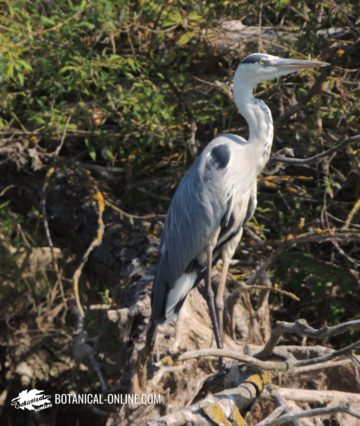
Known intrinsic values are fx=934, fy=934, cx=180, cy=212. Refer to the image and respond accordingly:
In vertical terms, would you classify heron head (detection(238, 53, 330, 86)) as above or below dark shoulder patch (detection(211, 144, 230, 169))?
above

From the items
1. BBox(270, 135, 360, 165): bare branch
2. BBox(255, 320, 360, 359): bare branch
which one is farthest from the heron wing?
BBox(255, 320, 360, 359): bare branch

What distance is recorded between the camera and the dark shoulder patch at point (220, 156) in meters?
4.27

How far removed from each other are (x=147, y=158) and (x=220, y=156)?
69 cm

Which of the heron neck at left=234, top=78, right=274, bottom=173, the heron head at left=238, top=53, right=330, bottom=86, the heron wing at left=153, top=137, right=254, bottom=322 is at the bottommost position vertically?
the heron wing at left=153, top=137, right=254, bottom=322

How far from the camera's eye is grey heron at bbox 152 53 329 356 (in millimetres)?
4250

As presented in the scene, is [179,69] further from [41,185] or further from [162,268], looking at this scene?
[162,268]

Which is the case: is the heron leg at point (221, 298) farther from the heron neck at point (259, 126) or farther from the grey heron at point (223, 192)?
the heron neck at point (259, 126)

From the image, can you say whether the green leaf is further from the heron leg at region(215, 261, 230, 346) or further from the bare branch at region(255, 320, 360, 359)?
the bare branch at region(255, 320, 360, 359)

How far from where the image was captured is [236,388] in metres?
3.19

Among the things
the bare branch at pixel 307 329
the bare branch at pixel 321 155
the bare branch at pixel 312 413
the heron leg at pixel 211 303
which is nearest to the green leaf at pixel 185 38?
the bare branch at pixel 321 155

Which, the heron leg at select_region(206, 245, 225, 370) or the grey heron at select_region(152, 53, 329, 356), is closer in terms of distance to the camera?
the heron leg at select_region(206, 245, 225, 370)

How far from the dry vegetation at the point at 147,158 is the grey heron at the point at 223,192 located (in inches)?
5.3

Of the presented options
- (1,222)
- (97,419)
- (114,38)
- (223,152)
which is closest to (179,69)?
(114,38)

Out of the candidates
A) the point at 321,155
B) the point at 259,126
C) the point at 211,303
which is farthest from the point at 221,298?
the point at 321,155
